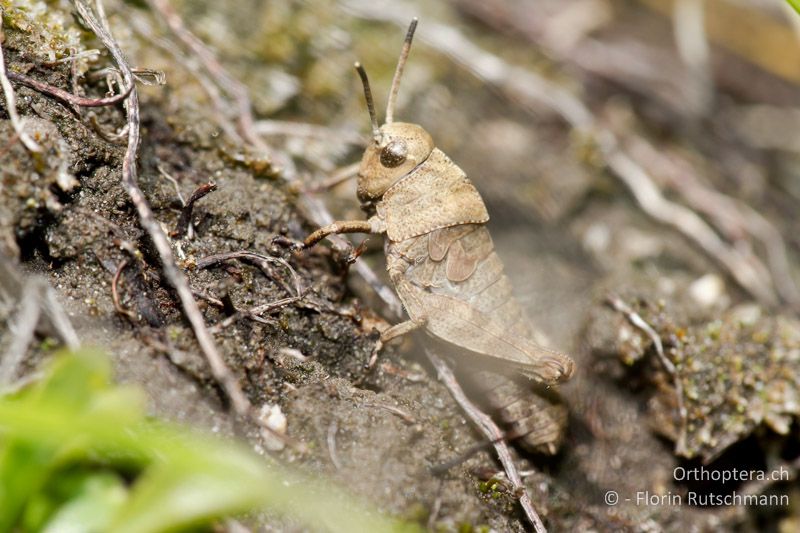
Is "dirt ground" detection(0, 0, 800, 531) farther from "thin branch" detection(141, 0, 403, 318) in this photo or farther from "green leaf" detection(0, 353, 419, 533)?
"green leaf" detection(0, 353, 419, 533)

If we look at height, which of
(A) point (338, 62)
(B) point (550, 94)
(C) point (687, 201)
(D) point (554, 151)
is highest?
(A) point (338, 62)

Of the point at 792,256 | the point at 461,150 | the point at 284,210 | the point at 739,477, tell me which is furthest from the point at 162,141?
the point at 792,256

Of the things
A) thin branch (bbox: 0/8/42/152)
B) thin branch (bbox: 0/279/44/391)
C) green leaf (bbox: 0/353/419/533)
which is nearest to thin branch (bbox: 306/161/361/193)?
thin branch (bbox: 0/8/42/152)

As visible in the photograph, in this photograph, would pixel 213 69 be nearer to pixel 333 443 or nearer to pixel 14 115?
pixel 14 115

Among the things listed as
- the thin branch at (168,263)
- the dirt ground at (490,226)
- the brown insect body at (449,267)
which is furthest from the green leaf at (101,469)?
the brown insect body at (449,267)

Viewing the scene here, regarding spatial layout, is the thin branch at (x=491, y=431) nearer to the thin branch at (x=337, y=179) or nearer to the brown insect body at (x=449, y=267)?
the brown insect body at (x=449, y=267)

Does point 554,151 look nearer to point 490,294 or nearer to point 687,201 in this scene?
point 687,201

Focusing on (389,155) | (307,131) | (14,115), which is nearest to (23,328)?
(14,115)
